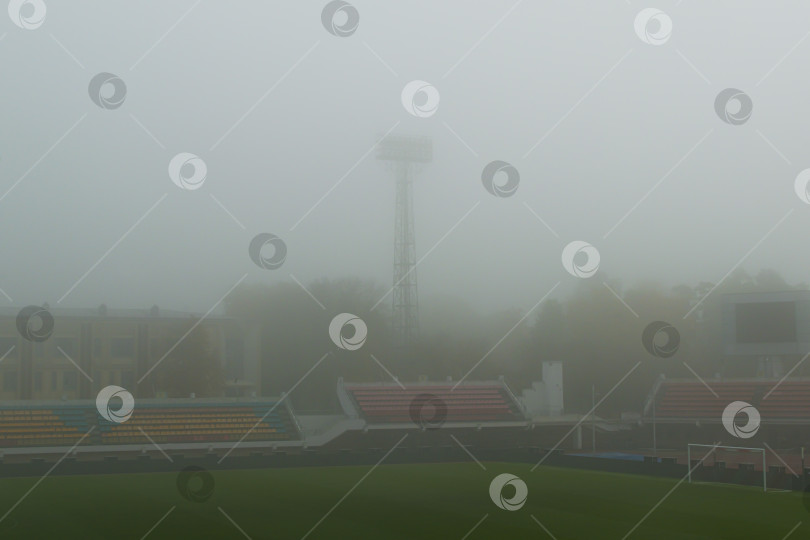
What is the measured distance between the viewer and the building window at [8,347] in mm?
43719

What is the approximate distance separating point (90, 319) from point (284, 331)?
10.6m

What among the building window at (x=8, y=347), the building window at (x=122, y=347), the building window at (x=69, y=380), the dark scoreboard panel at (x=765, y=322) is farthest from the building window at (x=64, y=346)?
the dark scoreboard panel at (x=765, y=322)

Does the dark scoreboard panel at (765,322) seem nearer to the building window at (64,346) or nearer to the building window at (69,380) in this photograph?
the building window at (69,380)

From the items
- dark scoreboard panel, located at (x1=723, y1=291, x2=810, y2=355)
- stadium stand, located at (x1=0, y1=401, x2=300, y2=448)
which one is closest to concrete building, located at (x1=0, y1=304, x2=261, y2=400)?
stadium stand, located at (x1=0, y1=401, x2=300, y2=448)

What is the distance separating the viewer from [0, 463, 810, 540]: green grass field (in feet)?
61.1

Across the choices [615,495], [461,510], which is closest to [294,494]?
[461,510]

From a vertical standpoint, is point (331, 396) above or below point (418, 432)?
above

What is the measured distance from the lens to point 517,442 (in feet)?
145

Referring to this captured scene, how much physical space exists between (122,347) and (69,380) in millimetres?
3702

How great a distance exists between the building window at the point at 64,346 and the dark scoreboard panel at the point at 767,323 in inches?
1290

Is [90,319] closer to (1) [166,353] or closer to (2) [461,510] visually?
(1) [166,353]

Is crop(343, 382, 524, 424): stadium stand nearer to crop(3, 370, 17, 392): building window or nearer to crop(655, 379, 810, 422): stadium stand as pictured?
crop(655, 379, 810, 422): stadium stand

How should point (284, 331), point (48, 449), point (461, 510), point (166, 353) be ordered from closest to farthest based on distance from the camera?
point (461, 510)
point (48, 449)
point (166, 353)
point (284, 331)

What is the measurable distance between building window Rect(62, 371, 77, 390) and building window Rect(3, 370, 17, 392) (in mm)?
2230
